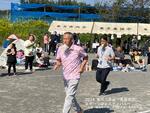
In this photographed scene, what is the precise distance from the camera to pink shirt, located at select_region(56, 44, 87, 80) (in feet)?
32.3

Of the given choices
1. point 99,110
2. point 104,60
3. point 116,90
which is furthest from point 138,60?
point 99,110

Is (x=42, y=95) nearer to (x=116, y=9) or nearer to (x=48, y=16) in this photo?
(x=116, y=9)

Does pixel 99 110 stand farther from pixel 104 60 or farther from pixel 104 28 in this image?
pixel 104 28

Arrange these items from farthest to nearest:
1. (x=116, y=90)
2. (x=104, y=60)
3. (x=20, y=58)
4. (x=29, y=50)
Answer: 1. (x=20, y=58)
2. (x=29, y=50)
3. (x=116, y=90)
4. (x=104, y=60)

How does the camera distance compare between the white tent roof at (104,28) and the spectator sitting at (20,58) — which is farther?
the white tent roof at (104,28)

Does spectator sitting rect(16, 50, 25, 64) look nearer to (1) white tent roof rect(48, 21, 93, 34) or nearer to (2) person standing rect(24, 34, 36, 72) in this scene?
(2) person standing rect(24, 34, 36, 72)

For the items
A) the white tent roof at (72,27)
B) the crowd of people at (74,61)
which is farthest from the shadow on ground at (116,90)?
the white tent roof at (72,27)

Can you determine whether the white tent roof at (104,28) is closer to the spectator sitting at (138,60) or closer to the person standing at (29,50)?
the spectator sitting at (138,60)

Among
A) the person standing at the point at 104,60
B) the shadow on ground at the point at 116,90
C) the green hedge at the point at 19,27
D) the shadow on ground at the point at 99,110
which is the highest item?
the person standing at the point at 104,60

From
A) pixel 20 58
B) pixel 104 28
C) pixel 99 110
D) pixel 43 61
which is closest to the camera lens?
pixel 99 110

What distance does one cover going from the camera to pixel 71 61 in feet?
32.6

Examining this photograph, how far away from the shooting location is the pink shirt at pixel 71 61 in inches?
388

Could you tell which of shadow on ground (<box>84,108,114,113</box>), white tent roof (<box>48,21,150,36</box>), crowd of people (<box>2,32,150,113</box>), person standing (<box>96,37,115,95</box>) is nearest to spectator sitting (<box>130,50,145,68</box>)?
crowd of people (<box>2,32,150,113</box>)

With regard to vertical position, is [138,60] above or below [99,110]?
below
